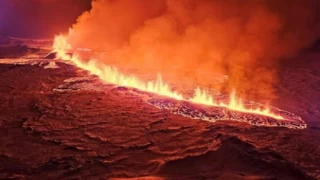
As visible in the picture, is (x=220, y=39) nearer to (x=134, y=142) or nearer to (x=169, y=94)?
(x=169, y=94)

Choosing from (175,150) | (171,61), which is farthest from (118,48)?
(175,150)

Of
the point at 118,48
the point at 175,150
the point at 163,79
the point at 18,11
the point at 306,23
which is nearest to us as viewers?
the point at 175,150

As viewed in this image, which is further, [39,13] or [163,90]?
[39,13]

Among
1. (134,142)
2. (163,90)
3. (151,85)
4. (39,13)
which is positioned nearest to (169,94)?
(163,90)

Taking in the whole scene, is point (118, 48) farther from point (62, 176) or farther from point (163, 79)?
point (62, 176)

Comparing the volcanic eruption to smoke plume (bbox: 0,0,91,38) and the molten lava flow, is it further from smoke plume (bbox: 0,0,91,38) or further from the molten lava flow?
smoke plume (bbox: 0,0,91,38)

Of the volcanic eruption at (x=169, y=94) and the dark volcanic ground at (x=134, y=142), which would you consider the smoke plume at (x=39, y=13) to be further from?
the dark volcanic ground at (x=134, y=142)

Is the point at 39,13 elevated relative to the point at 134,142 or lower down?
elevated
